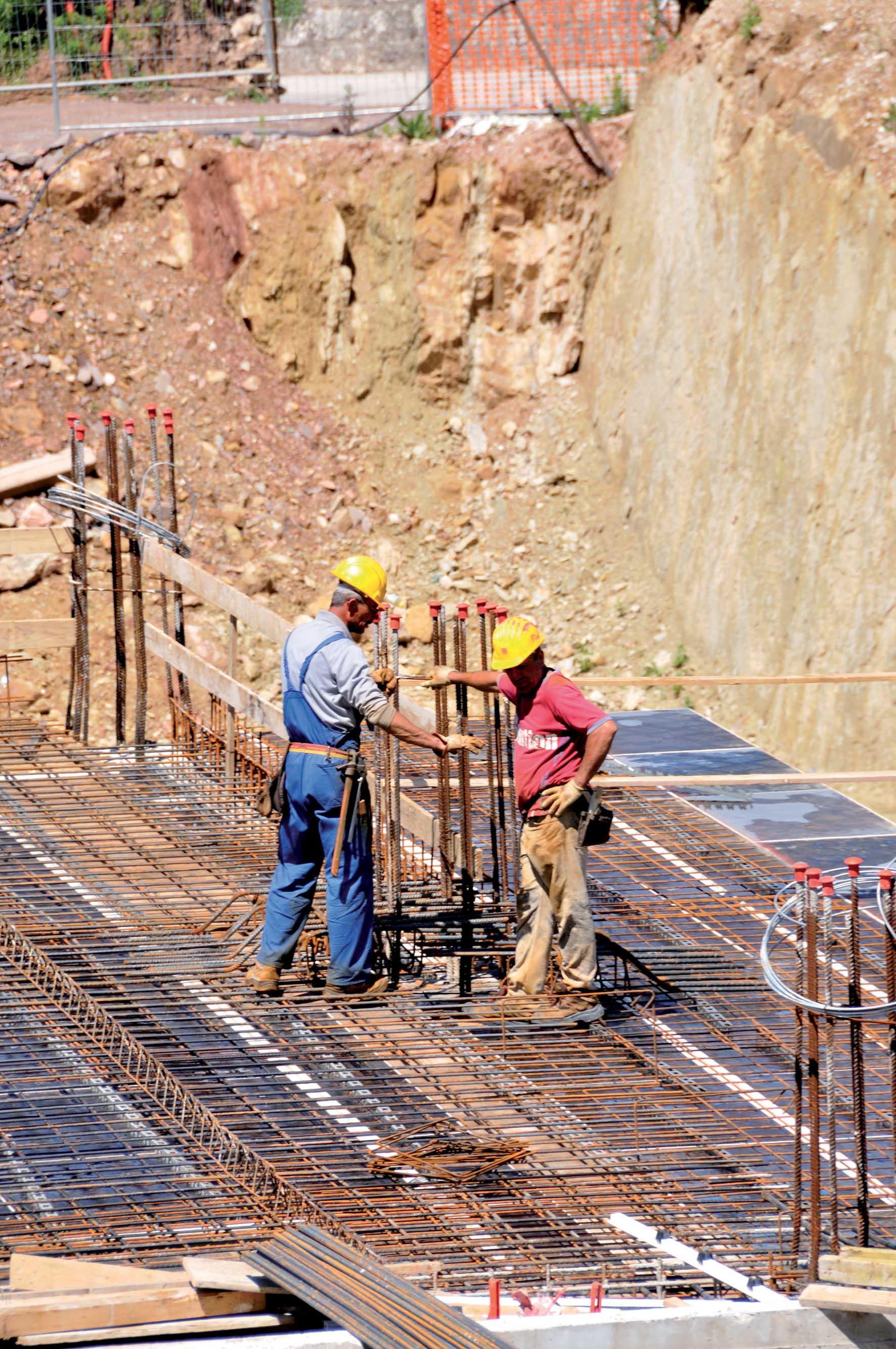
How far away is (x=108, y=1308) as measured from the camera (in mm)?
5379

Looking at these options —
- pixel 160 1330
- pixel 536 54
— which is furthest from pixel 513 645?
pixel 536 54

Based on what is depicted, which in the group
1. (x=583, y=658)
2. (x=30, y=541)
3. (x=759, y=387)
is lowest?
(x=583, y=658)

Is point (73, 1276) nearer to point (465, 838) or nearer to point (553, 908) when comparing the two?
point (553, 908)

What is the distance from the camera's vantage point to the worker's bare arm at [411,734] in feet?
24.2

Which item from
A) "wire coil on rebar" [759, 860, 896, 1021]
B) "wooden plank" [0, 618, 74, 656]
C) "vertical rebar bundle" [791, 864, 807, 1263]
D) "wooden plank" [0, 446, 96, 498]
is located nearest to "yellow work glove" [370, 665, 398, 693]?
"vertical rebar bundle" [791, 864, 807, 1263]

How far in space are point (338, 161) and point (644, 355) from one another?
385cm

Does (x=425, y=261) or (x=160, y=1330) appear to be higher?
(x=425, y=261)

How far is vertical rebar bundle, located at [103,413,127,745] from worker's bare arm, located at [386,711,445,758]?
3.95 meters

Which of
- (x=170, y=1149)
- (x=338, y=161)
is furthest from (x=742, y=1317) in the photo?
(x=338, y=161)

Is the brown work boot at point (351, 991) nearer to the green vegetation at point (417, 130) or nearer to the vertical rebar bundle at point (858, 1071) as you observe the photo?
the vertical rebar bundle at point (858, 1071)

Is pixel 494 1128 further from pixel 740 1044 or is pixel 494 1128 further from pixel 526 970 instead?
pixel 740 1044

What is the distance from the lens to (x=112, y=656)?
53.9ft

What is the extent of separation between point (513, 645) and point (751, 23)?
10.6 meters

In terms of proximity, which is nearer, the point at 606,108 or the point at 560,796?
the point at 560,796
